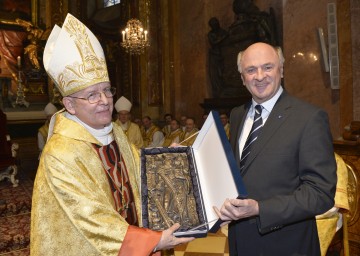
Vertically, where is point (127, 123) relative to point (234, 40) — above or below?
below

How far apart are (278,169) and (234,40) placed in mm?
8077

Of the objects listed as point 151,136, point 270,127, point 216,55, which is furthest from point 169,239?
point 216,55

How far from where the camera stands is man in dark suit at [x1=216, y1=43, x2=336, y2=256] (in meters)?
1.52

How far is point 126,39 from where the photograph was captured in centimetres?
970

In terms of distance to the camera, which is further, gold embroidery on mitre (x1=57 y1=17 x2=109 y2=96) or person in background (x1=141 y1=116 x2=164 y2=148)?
person in background (x1=141 y1=116 x2=164 y2=148)

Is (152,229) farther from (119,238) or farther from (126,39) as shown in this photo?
(126,39)

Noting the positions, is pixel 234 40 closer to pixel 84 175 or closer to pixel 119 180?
pixel 119 180

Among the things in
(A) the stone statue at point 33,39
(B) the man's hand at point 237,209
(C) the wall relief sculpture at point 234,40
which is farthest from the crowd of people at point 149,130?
(B) the man's hand at point 237,209

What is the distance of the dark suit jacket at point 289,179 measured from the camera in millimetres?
1521

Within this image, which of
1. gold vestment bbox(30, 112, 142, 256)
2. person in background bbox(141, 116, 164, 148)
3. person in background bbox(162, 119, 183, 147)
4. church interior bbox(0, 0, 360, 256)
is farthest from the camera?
person in background bbox(141, 116, 164, 148)

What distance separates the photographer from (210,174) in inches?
67.2

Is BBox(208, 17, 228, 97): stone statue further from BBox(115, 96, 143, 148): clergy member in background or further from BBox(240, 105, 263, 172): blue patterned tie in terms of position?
BBox(240, 105, 263, 172): blue patterned tie

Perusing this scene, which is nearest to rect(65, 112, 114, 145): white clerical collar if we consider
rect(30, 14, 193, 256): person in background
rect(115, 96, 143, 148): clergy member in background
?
rect(30, 14, 193, 256): person in background

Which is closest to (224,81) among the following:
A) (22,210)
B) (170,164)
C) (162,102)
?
(162,102)
